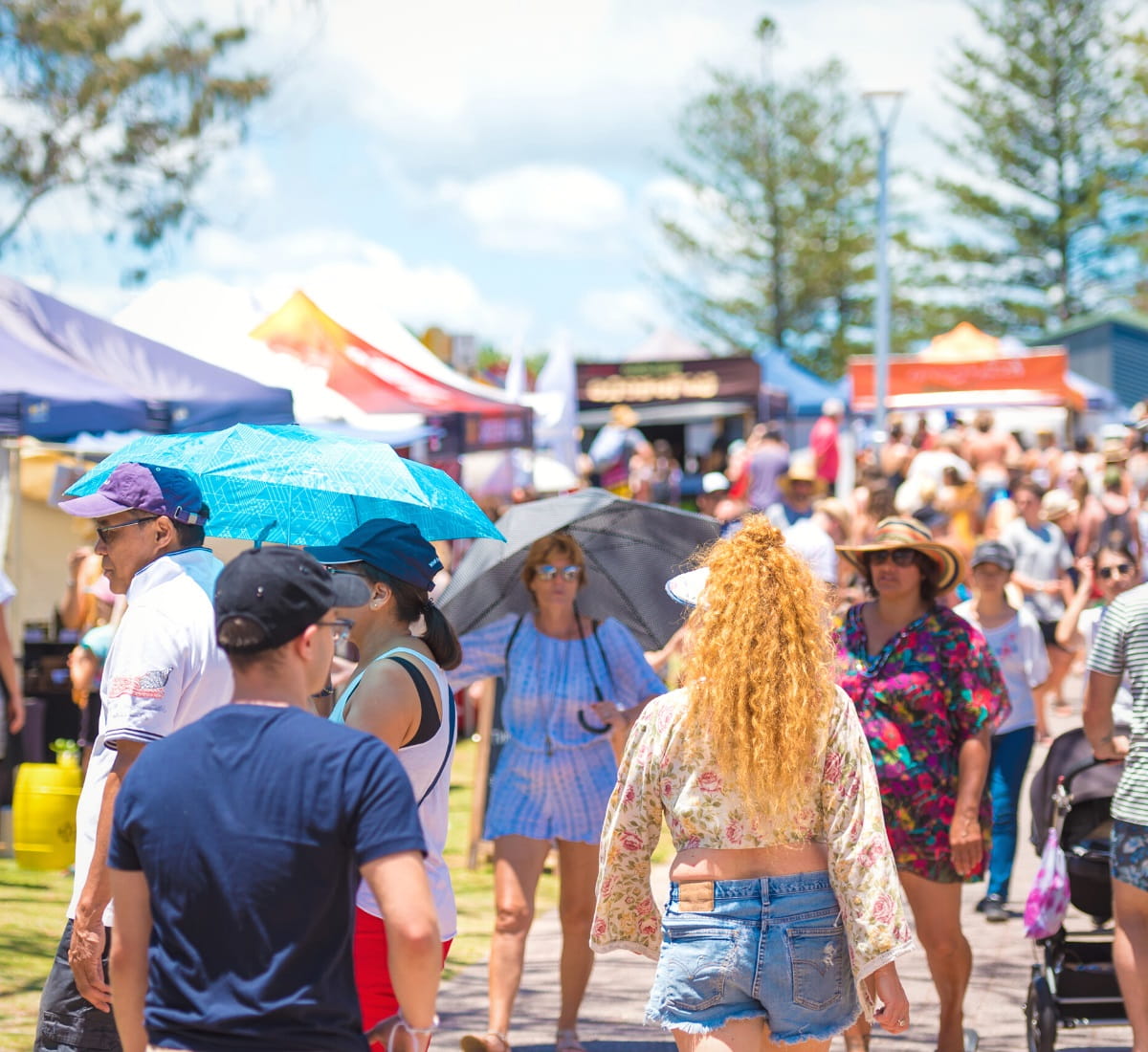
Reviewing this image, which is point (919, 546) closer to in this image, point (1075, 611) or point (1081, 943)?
point (1081, 943)

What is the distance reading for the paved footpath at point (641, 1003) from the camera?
577 centimetres

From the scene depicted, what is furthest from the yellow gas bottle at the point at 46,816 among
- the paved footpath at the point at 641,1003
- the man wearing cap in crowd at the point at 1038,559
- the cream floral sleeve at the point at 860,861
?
the man wearing cap in crowd at the point at 1038,559

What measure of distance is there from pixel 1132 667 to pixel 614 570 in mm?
1960

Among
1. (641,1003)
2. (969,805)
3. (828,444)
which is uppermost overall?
(828,444)

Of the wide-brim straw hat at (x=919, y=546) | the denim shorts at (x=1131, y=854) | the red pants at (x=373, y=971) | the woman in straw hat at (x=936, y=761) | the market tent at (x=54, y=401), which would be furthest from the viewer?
the market tent at (x=54, y=401)

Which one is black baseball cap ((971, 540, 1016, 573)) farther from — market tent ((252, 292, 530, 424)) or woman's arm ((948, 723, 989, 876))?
market tent ((252, 292, 530, 424))

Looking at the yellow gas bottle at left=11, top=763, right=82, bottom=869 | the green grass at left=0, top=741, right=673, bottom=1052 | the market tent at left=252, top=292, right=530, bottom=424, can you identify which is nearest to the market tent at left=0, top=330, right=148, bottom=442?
the market tent at left=252, top=292, right=530, bottom=424

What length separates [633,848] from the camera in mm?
3684

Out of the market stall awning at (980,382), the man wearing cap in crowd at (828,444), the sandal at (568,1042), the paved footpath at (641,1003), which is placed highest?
the market stall awning at (980,382)

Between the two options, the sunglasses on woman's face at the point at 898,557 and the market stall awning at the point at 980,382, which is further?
the market stall awning at the point at 980,382

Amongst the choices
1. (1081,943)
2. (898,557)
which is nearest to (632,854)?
(898,557)

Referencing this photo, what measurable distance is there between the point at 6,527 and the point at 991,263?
143 feet

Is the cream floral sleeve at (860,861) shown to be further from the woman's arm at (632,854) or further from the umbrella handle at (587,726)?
the umbrella handle at (587,726)

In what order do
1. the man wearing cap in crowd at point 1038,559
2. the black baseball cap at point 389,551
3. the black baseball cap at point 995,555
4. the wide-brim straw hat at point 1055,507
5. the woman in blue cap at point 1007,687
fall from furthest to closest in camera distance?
the wide-brim straw hat at point 1055,507
the man wearing cap in crowd at point 1038,559
the black baseball cap at point 995,555
the woman in blue cap at point 1007,687
the black baseball cap at point 389,551
